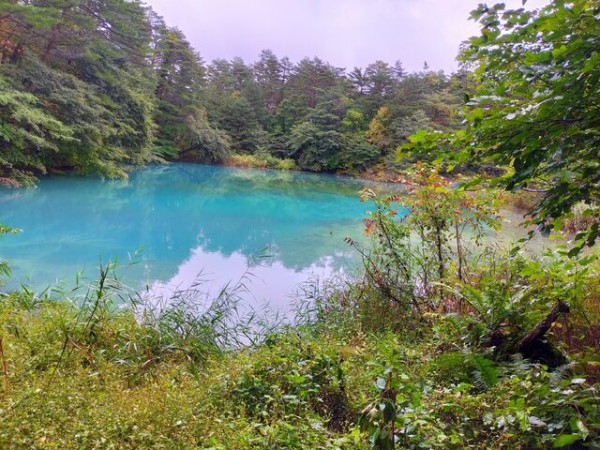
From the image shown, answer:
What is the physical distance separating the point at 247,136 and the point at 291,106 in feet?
12.4

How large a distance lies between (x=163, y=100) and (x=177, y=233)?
17.0m

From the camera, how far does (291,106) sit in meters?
28.7

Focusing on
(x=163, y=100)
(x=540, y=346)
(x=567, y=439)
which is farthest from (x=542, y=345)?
(x=163, y=100)

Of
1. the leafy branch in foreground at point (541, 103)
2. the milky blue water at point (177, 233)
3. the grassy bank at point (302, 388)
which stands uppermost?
the leafy branch in foreground at point (541, 103)

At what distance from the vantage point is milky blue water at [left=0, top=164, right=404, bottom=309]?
19.0 feet

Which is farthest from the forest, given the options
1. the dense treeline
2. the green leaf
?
the dense treeline

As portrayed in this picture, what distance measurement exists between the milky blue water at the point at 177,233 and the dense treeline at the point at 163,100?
1.75m

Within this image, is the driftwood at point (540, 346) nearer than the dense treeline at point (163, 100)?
Yes

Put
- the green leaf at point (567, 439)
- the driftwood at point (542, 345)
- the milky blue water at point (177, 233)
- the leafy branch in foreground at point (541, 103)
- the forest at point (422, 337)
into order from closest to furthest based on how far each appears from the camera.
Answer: the green leaf at point (567, 439) → the leafy branch in foreground at point (541, 103) → the forest at point (422, 337) → the driftwood at point (542, 345) → the milky blue water at point (177, 233)

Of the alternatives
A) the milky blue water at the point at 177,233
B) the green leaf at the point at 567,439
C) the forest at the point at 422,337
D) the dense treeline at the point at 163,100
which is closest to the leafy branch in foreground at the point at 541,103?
the forest at the point at 422,337

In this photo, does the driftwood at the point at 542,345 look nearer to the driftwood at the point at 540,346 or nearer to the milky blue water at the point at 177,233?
the driftwood at the point at 540,346

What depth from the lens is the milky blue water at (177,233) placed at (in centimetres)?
580

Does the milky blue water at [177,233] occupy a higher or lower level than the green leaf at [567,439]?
lower

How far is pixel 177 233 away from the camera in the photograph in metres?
8.76
